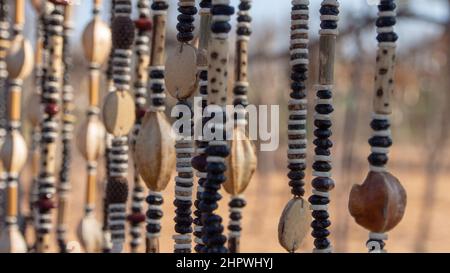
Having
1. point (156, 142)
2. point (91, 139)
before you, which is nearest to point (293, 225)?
point (156, 142)

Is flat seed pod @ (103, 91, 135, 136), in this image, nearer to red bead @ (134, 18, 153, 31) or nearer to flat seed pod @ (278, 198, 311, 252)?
red bead @ (134, 18, 153, 31)

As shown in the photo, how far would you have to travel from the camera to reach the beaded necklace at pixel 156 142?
2.94 feet

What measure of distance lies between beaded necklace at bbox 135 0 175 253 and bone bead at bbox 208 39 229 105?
0.52 ft

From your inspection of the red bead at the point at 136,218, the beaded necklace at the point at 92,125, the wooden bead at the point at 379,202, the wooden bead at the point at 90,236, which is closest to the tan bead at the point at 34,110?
the beaded necklace at the point at 92,125

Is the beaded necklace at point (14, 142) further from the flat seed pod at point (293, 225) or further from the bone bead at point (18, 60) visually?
the flat seed pod at point (293, 225)

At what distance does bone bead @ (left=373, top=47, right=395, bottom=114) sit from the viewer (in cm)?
74

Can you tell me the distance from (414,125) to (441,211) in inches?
325

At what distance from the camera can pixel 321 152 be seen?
32.3 inches

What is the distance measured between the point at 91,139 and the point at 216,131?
2.11ft

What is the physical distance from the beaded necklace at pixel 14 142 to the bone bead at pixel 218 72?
63cm

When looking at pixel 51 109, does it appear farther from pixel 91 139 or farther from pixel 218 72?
pixel 218 72
